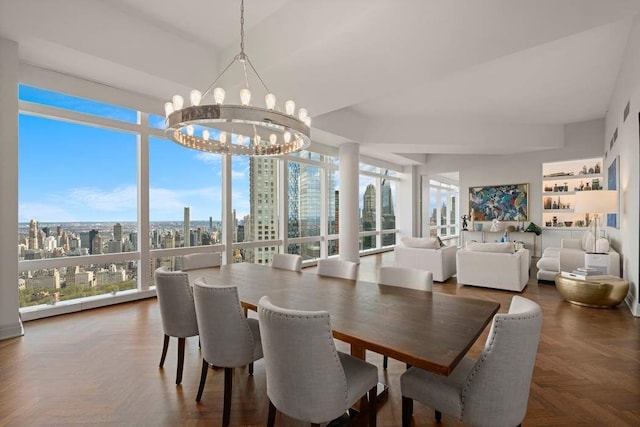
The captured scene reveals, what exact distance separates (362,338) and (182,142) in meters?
2.26

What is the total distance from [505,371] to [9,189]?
175 inches

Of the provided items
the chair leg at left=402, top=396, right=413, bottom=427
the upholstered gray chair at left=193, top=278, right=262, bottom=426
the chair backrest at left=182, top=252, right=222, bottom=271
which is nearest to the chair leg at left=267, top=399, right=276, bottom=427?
the upholstered gray chair at left=193, top=278, right=262, bottom=426

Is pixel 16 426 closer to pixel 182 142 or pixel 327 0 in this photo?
pixel 182 142

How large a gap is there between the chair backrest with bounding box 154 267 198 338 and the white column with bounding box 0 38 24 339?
215 cm

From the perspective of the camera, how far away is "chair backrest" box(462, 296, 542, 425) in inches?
48.7

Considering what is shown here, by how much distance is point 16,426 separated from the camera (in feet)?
6.02

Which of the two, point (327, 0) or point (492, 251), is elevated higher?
Answer: point (327, 0)

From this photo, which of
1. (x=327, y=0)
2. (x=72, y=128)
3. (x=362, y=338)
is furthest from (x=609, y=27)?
(x=72, y=128)

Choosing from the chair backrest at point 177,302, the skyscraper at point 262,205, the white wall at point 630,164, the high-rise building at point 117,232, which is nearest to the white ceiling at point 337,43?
the white wall at point 630,164

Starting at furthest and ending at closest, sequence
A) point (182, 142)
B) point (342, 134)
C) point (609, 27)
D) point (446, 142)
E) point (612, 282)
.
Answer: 1. point (446, 142)
2. point (342, 134)
3. point (612, 282)
4. point (609, 27)
5. point (182, 142)

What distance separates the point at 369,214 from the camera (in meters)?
9.41

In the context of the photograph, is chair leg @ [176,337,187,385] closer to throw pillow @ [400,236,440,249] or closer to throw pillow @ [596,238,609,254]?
throw pillow @ [400,236,440,249]

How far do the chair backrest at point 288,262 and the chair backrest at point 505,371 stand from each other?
214cm

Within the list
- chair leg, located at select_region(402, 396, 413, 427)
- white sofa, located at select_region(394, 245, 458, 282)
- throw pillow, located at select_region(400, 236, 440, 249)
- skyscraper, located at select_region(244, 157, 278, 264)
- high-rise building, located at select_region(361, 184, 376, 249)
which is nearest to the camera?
chair leg, located at select_region(402, 396, 413, 427)
